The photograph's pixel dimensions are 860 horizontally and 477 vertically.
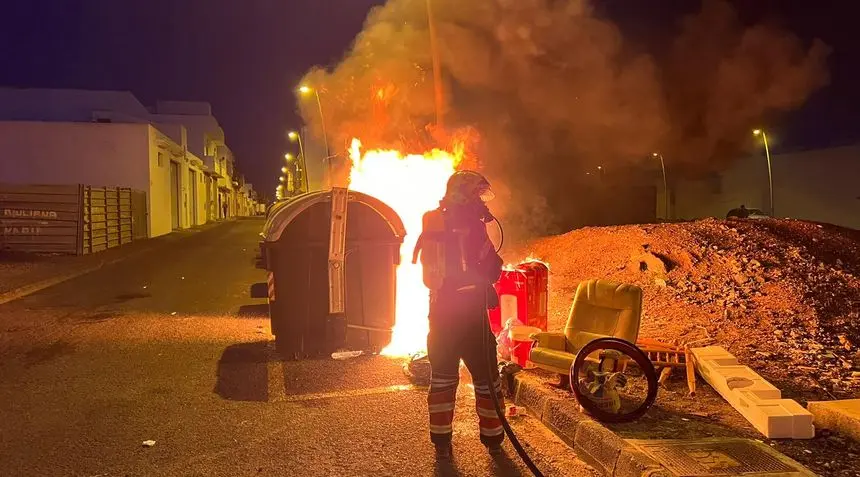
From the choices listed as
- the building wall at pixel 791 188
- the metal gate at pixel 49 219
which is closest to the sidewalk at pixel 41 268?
the metal gate at pixel 49 219

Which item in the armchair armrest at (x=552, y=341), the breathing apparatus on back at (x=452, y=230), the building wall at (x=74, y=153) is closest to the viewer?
the breathing apparatus on back at (x=452, y=230)

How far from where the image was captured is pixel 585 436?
389 centimetres

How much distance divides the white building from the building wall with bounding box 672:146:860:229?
112 feet

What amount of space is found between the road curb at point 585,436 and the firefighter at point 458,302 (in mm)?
512

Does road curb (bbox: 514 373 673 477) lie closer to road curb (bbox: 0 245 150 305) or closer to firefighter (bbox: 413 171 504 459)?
firefighter (bbox: 413 171 504 459)

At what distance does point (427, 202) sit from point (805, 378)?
21.7 feet

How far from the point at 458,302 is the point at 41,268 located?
13.6m

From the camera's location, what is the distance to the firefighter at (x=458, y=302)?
3914 mm

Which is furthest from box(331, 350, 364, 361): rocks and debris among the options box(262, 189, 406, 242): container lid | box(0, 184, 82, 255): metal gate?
box(0, 184, 82, 255): metal gate

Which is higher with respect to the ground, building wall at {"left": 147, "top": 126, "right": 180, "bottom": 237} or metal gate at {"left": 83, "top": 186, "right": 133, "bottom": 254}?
building wall at {"left": 147, "top": 126, "right": 180, "bottom": 237}

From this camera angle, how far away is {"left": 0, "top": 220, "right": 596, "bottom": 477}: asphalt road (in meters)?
3.72

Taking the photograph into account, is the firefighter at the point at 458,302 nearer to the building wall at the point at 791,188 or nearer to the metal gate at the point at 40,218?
the metal gate at the point at 40,218

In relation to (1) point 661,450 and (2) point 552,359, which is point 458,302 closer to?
(2) point 552,359

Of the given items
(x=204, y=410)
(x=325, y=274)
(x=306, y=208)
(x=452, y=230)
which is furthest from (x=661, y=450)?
(x=306, y=208)
